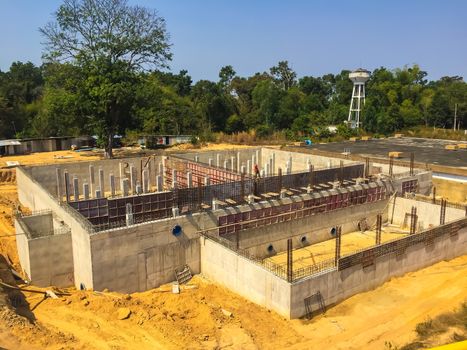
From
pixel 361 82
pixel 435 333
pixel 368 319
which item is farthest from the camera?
pixel 361 82

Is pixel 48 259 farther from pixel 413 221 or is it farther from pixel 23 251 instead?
pixel 413 221

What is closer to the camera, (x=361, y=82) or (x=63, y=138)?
(x=63, y=138)

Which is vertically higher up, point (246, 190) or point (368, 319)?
point (246, 190)

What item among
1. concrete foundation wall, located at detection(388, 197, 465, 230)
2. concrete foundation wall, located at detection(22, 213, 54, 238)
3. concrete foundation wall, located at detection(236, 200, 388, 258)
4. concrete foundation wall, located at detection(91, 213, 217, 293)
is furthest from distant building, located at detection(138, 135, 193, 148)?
concrete foundation wall, located at detection(91, 213, 217, 293)

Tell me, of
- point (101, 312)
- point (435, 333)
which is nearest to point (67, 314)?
point (101, 312)

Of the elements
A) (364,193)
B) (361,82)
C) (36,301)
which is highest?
(361,82)

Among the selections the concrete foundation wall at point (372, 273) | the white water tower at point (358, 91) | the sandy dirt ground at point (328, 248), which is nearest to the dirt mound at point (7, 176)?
the sandy dirt ground at point (328, 248)

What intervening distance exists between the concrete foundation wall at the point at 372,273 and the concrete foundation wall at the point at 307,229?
464cm

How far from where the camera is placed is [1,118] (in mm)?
45906

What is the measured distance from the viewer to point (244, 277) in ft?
46.9

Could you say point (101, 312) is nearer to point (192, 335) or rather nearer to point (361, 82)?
point (192, 335)

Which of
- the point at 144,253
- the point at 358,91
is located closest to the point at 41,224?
the point at 144,253

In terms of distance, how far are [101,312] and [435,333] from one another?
364 inches

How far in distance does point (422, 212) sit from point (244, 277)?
12148mm
